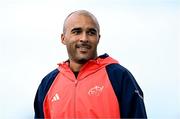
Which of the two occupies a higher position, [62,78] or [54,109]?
[62,78]

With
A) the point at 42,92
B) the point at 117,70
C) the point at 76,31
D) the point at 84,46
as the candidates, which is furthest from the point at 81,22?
the point at 42,92

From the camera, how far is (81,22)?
388 cm

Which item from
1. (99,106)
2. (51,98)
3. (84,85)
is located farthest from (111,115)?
(51,98)

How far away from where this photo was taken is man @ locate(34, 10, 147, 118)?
3.65m

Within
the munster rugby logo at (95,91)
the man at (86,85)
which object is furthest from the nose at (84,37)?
the munster rugby logo at (95,91)

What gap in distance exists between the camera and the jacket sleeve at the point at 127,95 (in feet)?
12.0

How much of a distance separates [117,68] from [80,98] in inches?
15.4

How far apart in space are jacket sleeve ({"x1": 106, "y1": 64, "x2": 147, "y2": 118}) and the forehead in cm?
48

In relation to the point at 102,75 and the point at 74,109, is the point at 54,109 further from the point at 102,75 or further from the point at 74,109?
the point at 102,75

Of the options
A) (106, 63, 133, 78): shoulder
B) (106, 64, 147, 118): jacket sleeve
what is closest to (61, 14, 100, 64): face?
(106, 63, 133, 78): shoulder

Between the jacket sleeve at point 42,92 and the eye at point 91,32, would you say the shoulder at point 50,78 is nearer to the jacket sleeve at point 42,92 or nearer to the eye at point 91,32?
the jacket sleeve at point 42,92

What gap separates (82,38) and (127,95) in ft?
1.97

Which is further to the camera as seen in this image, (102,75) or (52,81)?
(52,81)

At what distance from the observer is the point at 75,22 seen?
390 centimetres
